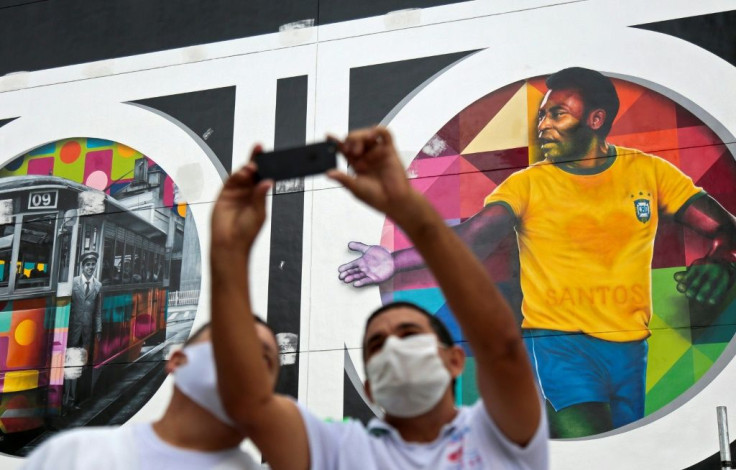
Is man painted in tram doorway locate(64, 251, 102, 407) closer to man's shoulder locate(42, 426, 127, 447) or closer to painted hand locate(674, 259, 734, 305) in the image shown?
painted hand locate(674, 259, 734, 305)

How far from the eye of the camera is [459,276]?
154 cm

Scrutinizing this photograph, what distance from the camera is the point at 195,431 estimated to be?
5.68ft

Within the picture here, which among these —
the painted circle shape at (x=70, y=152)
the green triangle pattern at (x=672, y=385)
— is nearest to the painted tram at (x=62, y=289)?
the painted circle shape at (x=70, y=152)

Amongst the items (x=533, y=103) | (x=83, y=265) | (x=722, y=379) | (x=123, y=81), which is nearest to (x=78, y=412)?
(x=83, y=265)

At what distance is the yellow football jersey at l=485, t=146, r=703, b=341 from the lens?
14.5 feet

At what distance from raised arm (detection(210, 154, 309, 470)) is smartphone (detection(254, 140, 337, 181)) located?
0.10ft

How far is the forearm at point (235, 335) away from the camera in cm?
156

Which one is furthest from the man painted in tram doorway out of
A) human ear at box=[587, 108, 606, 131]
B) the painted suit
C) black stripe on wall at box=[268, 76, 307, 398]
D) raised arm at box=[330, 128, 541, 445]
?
raised arm at box=[330, 128, 541, 445]

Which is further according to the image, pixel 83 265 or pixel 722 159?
pixel 83 265

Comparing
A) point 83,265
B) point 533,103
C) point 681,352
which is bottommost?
point 681,352

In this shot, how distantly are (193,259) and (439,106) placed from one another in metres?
1.51

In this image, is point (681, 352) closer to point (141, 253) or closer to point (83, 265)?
point (141, 253)

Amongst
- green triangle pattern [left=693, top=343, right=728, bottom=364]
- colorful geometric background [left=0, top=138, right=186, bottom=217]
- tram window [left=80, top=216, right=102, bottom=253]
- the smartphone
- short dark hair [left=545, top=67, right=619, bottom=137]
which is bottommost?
green triangle pattern [left=693, top=343, right=728, bottom=364]

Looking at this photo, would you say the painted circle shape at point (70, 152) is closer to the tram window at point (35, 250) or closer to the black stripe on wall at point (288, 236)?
the tram window at point (35, 250)
